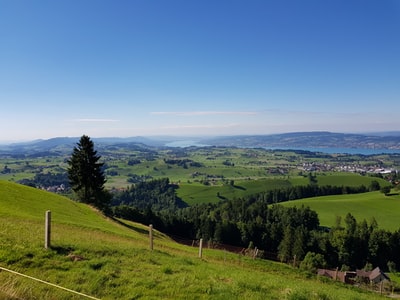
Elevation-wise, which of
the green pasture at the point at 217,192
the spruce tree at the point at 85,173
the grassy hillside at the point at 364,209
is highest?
the spruce tree at the point at 85,173

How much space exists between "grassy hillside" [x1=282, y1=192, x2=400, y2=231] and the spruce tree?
3594 inches

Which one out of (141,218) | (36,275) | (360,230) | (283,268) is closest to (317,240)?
(360,230)

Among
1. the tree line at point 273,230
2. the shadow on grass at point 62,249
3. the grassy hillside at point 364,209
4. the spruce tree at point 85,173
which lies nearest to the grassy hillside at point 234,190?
the grassy hillside at point 364,209

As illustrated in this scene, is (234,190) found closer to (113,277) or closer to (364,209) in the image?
(364,209)

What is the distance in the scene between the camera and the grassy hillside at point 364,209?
10962cm

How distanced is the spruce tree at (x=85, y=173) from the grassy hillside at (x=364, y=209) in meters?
91.3

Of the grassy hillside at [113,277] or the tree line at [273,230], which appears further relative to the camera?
the tree line at [273,230]

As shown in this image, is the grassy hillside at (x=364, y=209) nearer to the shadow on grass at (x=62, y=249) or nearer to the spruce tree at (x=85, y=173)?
the spruce tree at (x=85, y=173)

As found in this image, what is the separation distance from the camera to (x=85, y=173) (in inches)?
2094

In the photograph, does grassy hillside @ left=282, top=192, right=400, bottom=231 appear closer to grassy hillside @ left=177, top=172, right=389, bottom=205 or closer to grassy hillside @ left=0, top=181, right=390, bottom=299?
grassy hillside @ left=177, top=172, right=389, bottom=205

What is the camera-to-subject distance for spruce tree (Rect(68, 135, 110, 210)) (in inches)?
2084

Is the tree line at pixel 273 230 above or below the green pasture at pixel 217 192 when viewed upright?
above

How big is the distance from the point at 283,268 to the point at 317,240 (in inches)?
2853

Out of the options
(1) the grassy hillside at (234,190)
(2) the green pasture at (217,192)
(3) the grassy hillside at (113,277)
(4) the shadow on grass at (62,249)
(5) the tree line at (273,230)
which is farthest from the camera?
(1) the grassy hillside at (234,190)
